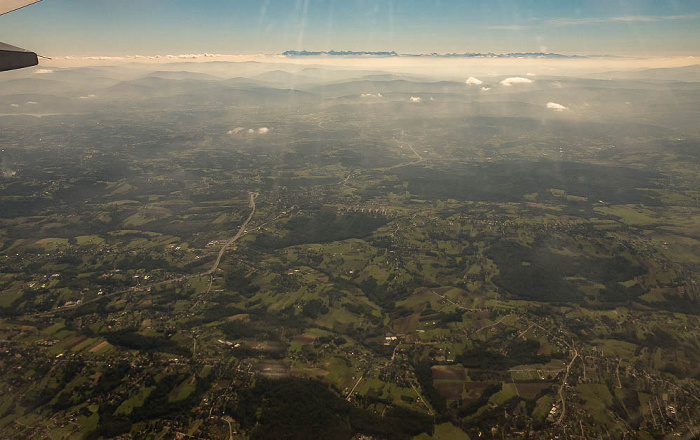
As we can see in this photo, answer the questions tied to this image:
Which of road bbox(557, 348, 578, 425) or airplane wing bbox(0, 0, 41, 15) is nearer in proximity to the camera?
airplane wing bbox(0, 0, 41, 15)

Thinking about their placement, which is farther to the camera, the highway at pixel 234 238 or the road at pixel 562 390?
the highway at pixel 234 238

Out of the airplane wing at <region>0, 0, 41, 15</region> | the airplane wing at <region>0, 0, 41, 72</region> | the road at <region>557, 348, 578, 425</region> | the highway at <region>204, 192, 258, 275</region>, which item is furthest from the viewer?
the highway at <region>204, 192, 258, 275</region>

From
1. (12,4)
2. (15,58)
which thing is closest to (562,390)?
(15,58)

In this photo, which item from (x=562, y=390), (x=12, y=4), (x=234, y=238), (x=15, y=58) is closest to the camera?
(x=15, y=58)

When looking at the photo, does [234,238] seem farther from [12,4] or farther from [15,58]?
[15,58]

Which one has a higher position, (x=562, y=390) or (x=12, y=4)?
(x=12, y=4)

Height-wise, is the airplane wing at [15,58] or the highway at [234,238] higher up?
the airplane wing at [15,58]

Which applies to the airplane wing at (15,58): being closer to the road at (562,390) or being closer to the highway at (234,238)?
the road at (562,390)

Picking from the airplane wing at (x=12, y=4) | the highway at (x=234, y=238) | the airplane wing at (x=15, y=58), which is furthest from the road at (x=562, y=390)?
the highway at (x=234, y=238)

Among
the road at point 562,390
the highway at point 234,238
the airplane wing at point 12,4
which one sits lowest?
the road at point 562,390

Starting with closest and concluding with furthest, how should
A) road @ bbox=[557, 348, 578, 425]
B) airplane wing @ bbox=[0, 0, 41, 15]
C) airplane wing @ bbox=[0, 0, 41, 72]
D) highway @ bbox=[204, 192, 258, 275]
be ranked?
airplane wing @ bbox=[0, 0, 41, 72], airplane wing @ bbox=[0, 0, 41, 15], road @ bbox=[557, 348, 578, 425], highway @ bbox=[204, 192, 258, 275]

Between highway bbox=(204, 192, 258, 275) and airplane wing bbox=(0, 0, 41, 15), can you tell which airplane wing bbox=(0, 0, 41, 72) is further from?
highway bbox=(204, 192, 258, 275)

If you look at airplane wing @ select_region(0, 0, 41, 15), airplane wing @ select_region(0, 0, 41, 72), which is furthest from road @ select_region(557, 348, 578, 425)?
airplane wing @ select_region(0, 0, 41, 15)
